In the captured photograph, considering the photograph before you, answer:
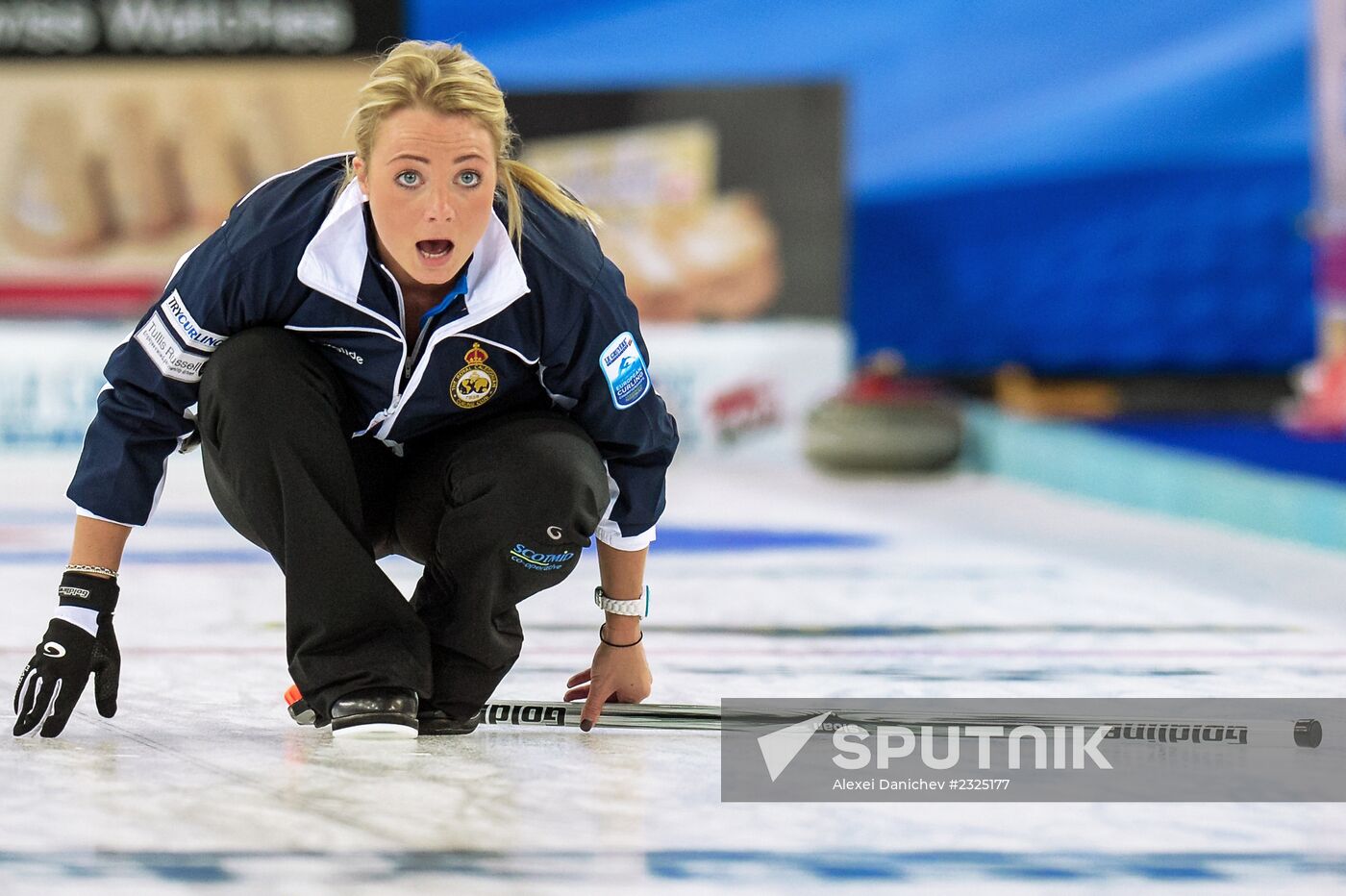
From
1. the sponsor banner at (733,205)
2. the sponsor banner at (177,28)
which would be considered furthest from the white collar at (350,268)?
the sponsor banner at (177,28)

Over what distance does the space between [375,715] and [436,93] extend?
1.96ft

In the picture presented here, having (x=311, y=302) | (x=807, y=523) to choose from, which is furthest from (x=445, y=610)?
(x=807, y=523)

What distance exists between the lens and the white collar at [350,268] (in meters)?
1.73

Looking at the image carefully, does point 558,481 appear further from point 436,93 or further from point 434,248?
point 436,93

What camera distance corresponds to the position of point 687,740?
1.77m

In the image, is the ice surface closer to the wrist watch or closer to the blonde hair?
the wrist watch

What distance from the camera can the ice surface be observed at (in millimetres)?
1302

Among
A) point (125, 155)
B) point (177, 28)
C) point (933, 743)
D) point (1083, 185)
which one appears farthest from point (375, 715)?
point (1083, 185)

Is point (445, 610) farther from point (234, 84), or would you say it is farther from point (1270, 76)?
point (1270, 76)

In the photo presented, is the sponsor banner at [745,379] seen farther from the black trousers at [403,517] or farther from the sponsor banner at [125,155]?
the black trousers at [403,517]

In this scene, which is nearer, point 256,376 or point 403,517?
point 256,376

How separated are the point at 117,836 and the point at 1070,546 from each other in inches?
117

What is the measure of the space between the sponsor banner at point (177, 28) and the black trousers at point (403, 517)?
19.3 ft

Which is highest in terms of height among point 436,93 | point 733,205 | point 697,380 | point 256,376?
point 733,205
